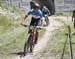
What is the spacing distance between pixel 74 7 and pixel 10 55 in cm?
2162

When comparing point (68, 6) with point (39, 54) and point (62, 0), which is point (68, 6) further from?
point (39, 54)

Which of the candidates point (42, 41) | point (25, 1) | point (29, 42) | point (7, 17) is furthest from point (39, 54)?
point (25, 1)

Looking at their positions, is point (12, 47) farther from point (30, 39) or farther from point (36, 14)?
point (36, 14)

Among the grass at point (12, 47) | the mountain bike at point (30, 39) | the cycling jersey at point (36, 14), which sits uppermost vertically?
the cycling jersey at point (36, 14)

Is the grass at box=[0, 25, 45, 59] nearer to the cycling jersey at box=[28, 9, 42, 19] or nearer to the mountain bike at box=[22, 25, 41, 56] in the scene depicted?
the mountain bike at box=[22, 25, 41, 56]

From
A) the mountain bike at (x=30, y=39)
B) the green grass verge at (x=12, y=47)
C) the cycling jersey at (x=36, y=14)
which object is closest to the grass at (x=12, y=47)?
the green grass verge at (x=12, y=47)

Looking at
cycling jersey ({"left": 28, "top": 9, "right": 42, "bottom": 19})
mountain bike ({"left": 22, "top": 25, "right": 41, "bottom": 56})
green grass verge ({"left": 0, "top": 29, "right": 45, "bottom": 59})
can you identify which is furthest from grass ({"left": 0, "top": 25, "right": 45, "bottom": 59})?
cycling jersey ({"left": 28, "top": 9, "right": 42, "bottom": 19})

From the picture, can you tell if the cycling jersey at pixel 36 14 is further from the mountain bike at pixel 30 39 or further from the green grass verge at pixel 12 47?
the green grass verge at pixel 12 47

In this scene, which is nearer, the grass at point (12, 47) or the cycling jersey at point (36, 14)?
the grass at point (12, 47)

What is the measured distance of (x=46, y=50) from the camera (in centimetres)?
1165

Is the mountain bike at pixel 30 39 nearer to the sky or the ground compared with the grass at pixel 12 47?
nearer to the sky

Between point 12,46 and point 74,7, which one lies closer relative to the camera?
point 12,46

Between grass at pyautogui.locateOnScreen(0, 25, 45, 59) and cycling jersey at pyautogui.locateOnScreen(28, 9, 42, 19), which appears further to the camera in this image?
cycling jersey at pyautogui.locateOnScreen(28, 9, 42, 19)

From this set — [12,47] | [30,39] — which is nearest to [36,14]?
[30,39]
